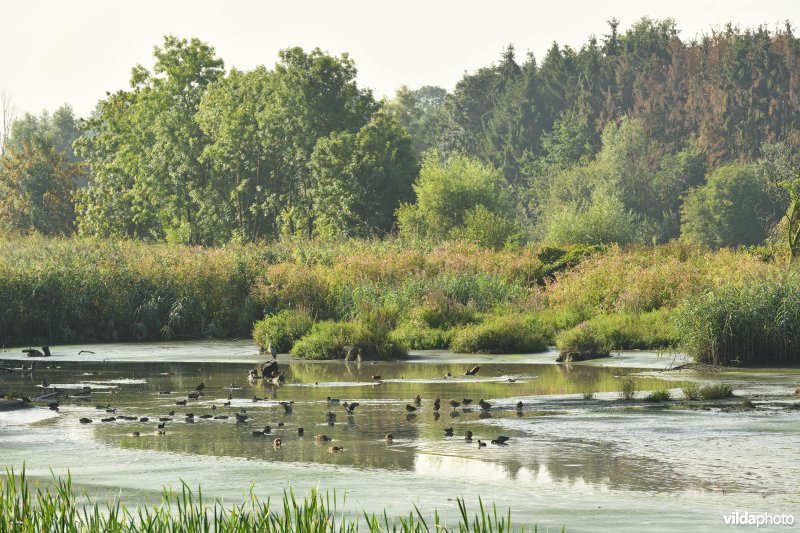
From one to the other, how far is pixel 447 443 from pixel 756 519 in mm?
4792

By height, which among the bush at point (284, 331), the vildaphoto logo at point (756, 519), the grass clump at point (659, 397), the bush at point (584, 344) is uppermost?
the bush at point (284, 331)

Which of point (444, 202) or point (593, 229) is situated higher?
point (444, 202)

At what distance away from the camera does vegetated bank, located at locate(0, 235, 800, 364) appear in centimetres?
2395

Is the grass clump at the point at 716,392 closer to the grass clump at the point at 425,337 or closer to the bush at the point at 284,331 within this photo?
the grass clump at the point at 425,337

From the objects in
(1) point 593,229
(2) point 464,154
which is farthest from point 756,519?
(2) point 464,154

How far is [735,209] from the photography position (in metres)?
73.8

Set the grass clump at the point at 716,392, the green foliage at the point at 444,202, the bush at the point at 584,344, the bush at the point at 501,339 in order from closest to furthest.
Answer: the grass clump at the point at 716,392
the bush at the point at 584,344
the bush at the point at 501,339
the green foliage at the point at 444,202

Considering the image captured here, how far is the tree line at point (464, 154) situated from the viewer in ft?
194

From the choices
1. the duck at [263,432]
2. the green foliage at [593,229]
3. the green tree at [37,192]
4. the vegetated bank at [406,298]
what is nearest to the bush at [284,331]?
the vegetated bank at [406,298]

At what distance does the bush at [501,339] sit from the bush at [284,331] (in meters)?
3.66

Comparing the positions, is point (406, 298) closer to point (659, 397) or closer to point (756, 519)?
point (659, 397)

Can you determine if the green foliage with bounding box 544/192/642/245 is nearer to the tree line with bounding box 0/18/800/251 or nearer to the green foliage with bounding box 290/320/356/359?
the tree line with bounding box 0/18/800/251

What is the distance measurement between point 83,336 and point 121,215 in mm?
37810

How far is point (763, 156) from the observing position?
8119 centimetres
